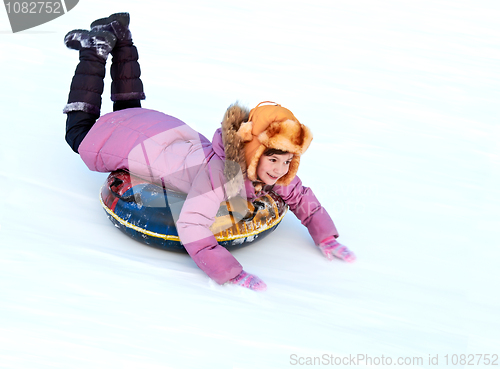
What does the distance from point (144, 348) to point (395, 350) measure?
0.87 meters

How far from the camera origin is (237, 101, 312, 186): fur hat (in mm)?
2234

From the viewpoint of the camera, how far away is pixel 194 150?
2.59m

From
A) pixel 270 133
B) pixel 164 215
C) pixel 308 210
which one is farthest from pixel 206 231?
pixel 308 210

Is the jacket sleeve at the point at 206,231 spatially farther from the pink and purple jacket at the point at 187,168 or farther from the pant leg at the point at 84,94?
the pant leg at the point at 84,94

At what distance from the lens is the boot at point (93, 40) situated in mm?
2932

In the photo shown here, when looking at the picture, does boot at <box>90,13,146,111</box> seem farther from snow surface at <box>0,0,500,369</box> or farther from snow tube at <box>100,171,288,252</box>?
snow tube at <box>100,171,288,252</box>

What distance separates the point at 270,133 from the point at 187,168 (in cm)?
45

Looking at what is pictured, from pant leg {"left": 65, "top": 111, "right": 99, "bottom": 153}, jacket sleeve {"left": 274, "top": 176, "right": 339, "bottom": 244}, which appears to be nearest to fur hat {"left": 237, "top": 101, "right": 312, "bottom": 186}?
jacket sleeve {"left": 274, "top": 176, "right": 339, "bottom": 244}

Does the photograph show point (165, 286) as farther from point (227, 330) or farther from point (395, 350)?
point (395, 350)

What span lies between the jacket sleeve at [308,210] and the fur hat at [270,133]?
0.40 metres

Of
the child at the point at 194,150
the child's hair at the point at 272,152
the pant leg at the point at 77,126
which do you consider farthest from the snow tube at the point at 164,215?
the pant leg at the point at 77,126

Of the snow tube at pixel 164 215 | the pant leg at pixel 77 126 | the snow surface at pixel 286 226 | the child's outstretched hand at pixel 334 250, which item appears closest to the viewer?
the snow surface at pixel 286 226

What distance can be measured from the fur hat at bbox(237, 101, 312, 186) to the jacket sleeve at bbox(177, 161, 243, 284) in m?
0.17

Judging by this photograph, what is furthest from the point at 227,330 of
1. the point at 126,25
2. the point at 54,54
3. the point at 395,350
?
the point at 54,54
